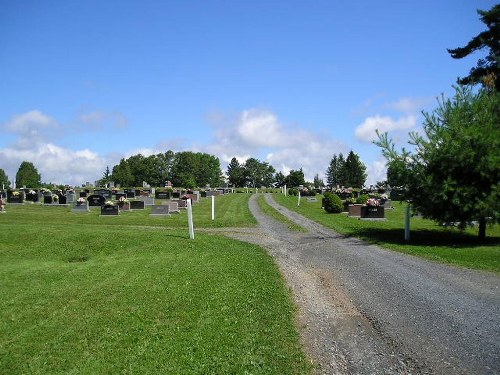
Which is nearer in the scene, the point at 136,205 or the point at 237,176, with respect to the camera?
the point at 136,205

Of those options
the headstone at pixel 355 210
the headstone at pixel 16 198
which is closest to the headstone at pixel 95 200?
the headstone at pixel 16 198

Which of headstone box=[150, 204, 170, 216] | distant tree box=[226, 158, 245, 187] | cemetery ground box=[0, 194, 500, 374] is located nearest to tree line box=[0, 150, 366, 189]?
distant tree box=[226, 158, 245, 187]

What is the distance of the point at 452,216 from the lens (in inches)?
615

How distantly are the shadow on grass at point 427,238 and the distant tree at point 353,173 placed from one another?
8429 cm

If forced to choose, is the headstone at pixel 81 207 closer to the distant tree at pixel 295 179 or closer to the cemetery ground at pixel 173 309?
the cemetery ground at pixel 173 309

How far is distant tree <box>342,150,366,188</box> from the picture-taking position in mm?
103062

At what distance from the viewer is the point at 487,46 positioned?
92.5 feet

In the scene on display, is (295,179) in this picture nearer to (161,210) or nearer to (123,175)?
(123,175)

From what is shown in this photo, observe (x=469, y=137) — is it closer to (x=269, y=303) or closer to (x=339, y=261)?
(x=339, y=261)

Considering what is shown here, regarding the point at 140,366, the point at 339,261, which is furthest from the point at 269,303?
the point at 339,261

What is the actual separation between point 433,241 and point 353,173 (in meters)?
89.4

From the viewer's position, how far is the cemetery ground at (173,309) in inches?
218

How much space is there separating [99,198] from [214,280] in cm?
2514

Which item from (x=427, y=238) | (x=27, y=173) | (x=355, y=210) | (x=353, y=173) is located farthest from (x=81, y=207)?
(x=27, y=173)
